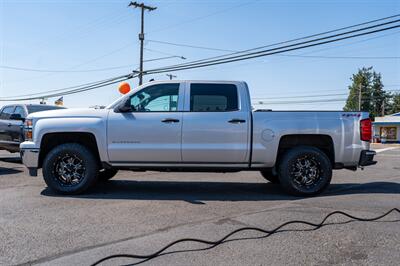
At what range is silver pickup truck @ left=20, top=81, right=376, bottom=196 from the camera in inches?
258

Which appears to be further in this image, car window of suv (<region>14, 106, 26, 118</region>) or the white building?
the white building

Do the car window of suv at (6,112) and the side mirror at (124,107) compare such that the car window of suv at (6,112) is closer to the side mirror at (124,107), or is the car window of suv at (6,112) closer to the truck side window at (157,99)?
the side mirror at (124,107)

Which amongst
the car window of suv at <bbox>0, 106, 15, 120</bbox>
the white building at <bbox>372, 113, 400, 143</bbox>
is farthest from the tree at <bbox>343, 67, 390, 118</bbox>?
the car window of suv at <bbox>0, 106, 15, 120</bbox>

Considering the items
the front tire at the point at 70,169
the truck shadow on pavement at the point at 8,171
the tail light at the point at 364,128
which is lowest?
the truck shadow on pavement at the point at 8,171

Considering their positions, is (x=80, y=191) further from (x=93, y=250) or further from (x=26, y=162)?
(x=93, y=250)

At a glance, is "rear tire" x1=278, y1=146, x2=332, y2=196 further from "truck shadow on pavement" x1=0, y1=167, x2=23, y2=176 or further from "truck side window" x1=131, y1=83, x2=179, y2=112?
"truck shadow on pavement" x1=0, y1=167, x2=23, y2=176

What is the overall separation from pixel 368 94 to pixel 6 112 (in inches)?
3716

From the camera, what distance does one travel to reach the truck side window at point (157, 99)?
675cm

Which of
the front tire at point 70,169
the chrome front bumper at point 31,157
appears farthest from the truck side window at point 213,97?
the chrome front bumper at point 31,157

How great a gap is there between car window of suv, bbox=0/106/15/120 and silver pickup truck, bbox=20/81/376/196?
578 centimetres

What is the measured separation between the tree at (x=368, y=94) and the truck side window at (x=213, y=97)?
9075 cm

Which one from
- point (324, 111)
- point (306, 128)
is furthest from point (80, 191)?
point (324, 111)

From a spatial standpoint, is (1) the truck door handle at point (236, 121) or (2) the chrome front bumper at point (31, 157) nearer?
(1) the truck door handle at point (236, 121)

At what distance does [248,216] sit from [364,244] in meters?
1.49
